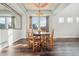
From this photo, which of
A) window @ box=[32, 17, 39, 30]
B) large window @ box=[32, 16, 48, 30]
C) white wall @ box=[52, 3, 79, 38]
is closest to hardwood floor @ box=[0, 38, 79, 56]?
large window @ box=[32, 16, 48, 30]

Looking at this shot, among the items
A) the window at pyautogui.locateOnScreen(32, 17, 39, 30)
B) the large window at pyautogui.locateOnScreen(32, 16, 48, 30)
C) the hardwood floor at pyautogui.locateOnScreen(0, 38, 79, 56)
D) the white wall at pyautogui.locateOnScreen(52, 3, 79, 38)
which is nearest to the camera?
the hardwood floor at pyautogui.locateOnScreen(0, 38, 79, 56)

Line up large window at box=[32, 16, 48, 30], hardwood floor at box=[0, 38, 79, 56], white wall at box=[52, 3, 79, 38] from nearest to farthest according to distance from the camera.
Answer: hardwood floor at box=[0, 38, 79, 56] < large window at box=[32, 16, 48, 30] < white wall at box=[52, 3, 79, 38]

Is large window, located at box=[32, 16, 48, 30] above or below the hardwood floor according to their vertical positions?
above

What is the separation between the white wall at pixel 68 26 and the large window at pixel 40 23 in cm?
88

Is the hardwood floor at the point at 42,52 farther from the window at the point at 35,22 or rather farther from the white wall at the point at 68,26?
the white wall at the point at 68,26

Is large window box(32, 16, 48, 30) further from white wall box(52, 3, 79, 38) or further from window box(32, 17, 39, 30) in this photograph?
white wall box(52, 3, 79, 38)

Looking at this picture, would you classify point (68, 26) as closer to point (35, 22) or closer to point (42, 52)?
point (35, 22)

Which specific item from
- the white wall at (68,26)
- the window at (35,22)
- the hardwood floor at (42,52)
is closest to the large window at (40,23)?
the window at (35,22)

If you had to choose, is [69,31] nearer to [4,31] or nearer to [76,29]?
[76,29]

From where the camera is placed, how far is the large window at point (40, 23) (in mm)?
10495

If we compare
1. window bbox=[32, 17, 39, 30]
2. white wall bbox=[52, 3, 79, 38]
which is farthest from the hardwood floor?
white wall bbox=[52, 3, 79, 38]

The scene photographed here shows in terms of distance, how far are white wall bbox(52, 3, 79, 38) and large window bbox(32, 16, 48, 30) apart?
88 centimetres

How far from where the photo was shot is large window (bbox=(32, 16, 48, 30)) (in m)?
10.5

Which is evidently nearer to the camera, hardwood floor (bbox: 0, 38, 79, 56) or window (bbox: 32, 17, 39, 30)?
hardwood floor (bbox: 0, 38, 79, 56)
